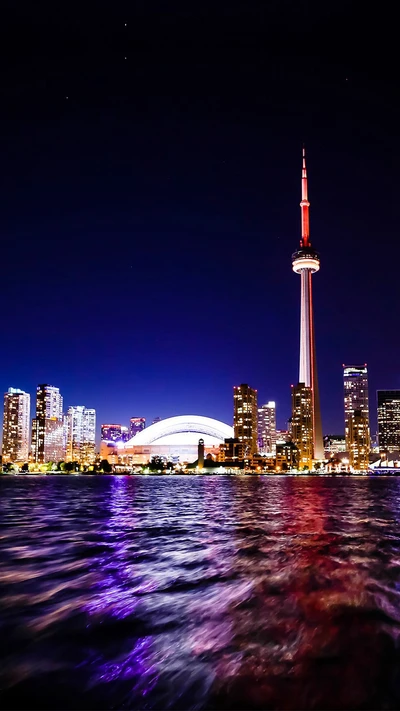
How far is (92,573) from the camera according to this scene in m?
14.7

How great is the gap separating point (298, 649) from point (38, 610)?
5.15 metres

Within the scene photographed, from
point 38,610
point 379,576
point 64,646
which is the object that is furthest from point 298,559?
point 64,646

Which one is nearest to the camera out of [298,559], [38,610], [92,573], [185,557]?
[38,610]

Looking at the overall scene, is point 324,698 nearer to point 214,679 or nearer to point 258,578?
point 214,679

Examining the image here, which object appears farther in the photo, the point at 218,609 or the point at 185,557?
the point at 185,557

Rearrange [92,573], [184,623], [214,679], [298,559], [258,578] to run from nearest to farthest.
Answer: [214,679]
[184,623]
[258,578]
[92,573]
[298,559]

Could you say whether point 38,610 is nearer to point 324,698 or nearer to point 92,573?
point 92,573

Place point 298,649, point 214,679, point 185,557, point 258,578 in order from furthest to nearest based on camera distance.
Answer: point 185,557 < point 258,578 < point 298,649 < point 214,679

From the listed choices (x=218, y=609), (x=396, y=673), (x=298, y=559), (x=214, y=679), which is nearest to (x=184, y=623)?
(x=218, y=609)

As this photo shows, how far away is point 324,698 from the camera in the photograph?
635 centimetres

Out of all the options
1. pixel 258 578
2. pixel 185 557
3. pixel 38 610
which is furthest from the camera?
pixel 185 557

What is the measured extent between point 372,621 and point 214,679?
4019 mm

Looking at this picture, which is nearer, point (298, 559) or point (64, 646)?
point (64, 646)

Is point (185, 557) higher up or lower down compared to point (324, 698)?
lower down
